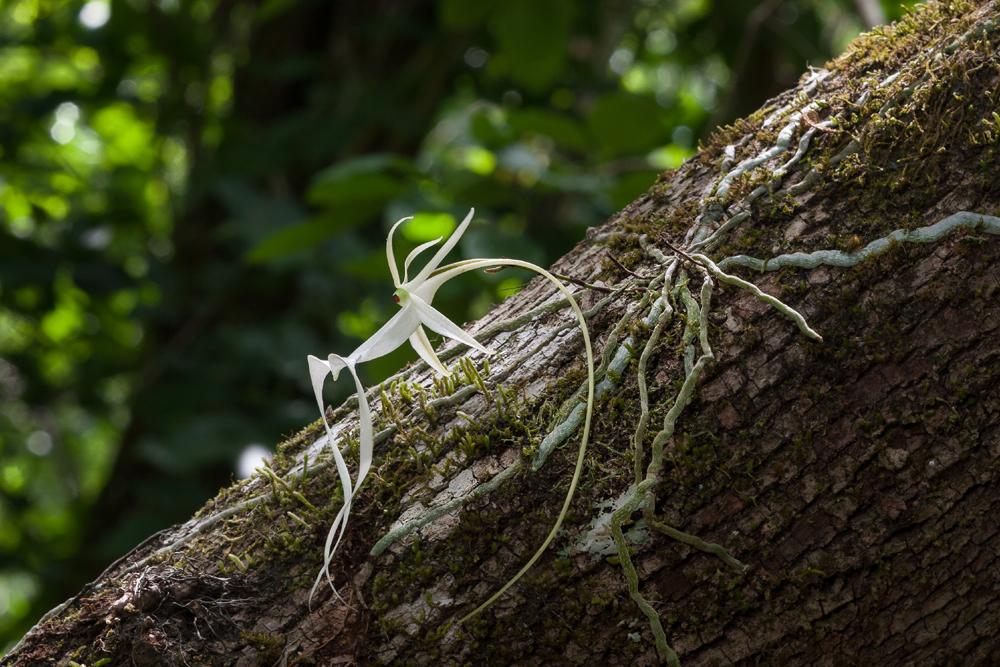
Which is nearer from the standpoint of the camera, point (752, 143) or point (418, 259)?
point (752, 143)

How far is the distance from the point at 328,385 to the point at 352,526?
4.79 feet

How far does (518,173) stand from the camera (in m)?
2.03

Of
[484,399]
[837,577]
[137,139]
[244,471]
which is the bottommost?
[837,577]

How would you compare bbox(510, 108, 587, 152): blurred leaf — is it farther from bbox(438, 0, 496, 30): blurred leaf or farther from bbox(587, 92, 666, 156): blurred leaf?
bbox(438, 0, 496, 30): blurred leaf

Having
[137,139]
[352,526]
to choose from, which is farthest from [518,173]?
[137,139]

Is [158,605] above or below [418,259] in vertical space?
below

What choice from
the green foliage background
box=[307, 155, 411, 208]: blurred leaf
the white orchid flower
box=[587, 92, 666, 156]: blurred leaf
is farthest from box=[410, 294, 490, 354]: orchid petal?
box=[587, 92, 666, 156]: blurred leaf

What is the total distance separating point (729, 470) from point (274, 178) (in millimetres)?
2363

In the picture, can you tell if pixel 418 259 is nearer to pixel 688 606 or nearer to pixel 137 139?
pixel 688 606

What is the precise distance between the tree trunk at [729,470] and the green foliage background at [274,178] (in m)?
0.83

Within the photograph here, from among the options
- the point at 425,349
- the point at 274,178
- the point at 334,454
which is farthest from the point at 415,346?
the point at 274,178

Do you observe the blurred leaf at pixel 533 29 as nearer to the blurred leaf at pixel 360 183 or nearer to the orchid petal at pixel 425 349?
the blurred leaf at pixel 360 183

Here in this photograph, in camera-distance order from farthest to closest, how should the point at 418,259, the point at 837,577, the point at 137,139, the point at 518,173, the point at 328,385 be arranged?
1. the point at 137,139
2. the point at 328,385
3. the point at 518,173
4. the point at 418,259
5. the point at 837,577

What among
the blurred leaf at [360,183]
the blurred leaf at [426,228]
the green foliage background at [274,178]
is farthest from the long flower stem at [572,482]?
the blurred leaf at [426,228]
